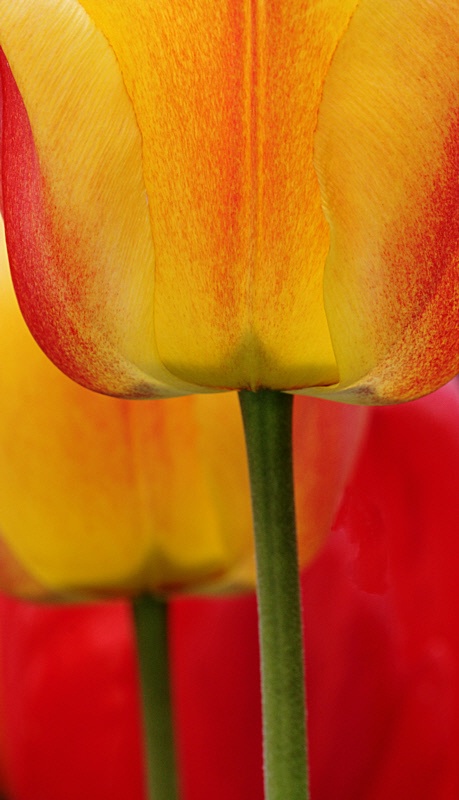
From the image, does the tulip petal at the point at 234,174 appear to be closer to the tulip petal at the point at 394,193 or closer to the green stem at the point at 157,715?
the tulip petal at the point at 394,193

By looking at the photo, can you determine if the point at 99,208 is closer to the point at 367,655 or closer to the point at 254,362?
the point at 254,362

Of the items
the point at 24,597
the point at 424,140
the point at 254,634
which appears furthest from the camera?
the point at 254,634

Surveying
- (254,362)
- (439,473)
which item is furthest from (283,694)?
(439,473)

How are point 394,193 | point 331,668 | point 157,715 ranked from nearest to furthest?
1. point 394,193
2. point 157,715
3. point 331,668

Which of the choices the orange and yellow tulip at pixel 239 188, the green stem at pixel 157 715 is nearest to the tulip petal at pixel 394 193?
the orange and yellow tulip at pixel 239 188

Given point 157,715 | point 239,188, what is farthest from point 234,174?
point 157,715

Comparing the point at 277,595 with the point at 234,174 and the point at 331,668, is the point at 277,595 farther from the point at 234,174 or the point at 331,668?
the point at 331,668
